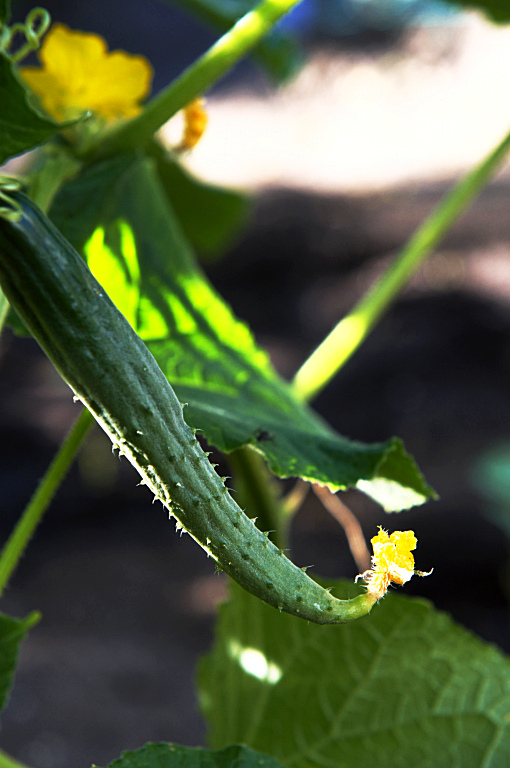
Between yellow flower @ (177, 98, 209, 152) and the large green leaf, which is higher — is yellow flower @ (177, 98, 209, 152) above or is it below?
above

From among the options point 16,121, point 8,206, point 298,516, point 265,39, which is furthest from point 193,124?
point 298,516

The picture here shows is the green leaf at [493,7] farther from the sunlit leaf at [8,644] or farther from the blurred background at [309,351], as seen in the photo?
the sunlit leaf at [8,644]

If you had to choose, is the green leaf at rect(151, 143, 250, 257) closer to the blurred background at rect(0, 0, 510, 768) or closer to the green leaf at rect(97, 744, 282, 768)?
the blurred background at rect(0, 0, 510, 768)

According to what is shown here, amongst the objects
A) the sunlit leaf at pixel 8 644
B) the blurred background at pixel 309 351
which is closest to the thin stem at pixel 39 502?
the sunlit leaf at pixel 8 644

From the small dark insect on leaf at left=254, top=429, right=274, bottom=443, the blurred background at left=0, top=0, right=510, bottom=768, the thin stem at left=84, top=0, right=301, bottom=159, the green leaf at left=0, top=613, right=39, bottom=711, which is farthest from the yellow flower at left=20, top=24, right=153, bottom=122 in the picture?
the blurred background at left=0, top=0, right=510, bottom=768

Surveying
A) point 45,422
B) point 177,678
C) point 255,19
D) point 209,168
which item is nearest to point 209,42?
point 209,168

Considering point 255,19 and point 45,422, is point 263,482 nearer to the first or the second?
point 255,19

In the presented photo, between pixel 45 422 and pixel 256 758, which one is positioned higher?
pixel 45 422
